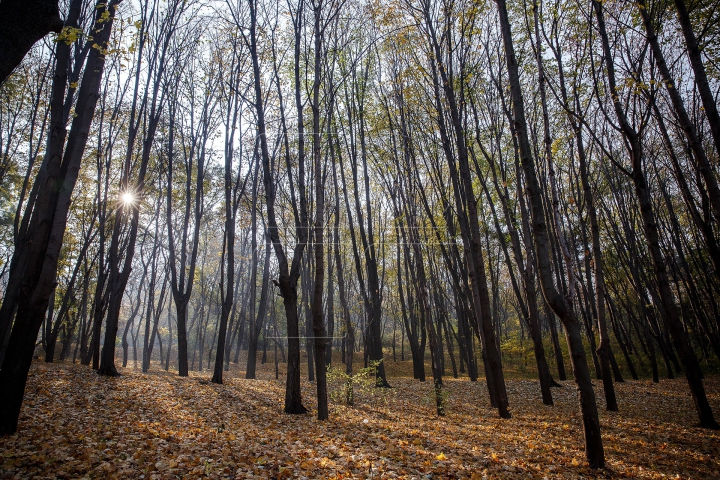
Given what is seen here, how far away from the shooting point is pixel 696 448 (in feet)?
19.0

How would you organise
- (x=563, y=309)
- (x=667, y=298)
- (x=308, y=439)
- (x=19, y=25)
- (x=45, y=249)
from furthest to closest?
1. (x=667, y=298)
2. (x=308, y=439)
3. (x=45, y=249)
4. (x=563, y=309)
5. (x=19, y=25)

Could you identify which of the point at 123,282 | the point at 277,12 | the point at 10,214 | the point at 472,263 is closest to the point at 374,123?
the point at 277,12

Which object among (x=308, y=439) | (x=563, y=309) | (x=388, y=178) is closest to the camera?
(x=563, y=309)

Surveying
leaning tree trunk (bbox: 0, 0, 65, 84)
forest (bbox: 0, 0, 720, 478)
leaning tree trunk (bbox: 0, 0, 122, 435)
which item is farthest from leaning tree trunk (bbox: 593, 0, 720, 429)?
leaning tree trunk (bbox: 0, 0, 122, 435)

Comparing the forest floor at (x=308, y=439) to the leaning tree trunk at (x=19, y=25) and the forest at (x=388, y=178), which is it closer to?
the forest at (x=388, y=178)

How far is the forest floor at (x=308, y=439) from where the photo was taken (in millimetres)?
4090

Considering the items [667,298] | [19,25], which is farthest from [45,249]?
[667,298]

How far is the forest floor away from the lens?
4090mm

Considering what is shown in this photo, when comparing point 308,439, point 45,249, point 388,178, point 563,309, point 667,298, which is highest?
point 388,178

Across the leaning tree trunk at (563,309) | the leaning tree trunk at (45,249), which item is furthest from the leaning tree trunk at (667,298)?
the leaning tree trunk at (45,249)

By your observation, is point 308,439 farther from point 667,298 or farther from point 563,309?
point 667,298

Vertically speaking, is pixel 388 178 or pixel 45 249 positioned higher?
pixel 388 178

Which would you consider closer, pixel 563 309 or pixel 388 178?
pixel 563 309

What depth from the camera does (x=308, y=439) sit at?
5793 millimetres
